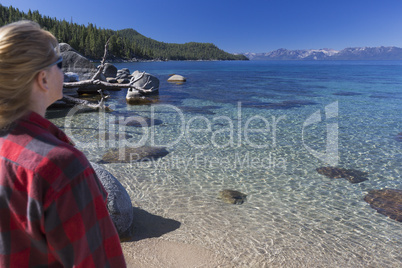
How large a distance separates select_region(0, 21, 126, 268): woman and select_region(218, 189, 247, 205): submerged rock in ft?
17.3

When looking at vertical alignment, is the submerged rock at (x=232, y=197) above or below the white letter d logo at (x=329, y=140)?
below

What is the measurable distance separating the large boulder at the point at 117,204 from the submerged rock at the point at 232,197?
2.22m

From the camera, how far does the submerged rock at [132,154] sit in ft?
Answer: 28.0

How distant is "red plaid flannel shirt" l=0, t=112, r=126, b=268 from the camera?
1104 millimetres

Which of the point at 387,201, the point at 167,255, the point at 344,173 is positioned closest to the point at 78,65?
the point at 344,173

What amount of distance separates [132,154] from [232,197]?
12.5 ft

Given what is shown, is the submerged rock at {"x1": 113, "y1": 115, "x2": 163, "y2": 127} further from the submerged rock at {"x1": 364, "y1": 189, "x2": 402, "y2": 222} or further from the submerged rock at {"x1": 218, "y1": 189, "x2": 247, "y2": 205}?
the submerged rock at {"x1": 364, "y1": 189, "x2": 402, "y2": 222}

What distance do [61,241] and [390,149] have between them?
37.9ft

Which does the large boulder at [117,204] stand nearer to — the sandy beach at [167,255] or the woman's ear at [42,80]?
the sandy beach at [167,255]

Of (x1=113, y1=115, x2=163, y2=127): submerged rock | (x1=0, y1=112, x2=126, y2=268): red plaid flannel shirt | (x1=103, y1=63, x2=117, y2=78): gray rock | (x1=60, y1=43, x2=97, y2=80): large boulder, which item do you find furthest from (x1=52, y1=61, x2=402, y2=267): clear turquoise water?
(x1=103, y1=63, x2=117, y2=78): gray rock

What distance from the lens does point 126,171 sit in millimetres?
7727

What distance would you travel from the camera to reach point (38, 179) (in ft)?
3.59

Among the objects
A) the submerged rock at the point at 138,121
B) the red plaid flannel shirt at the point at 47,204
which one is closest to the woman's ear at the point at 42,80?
the red plaid flannel shirt at the point at 47,204

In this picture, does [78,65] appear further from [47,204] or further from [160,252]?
[47,204]
